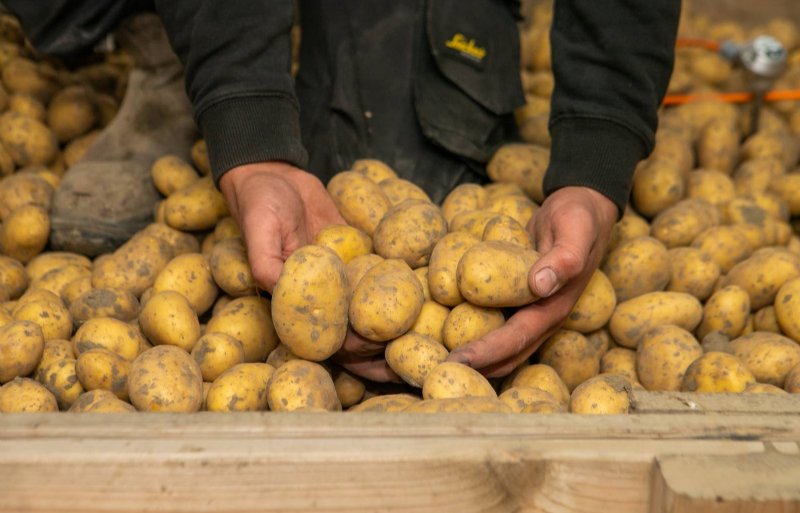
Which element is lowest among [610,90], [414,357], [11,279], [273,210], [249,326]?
[11,279]

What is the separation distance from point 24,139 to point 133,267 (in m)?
0.71

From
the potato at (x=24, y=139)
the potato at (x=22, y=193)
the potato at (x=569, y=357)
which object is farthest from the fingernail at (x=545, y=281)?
the potato at (x=24, y=139)

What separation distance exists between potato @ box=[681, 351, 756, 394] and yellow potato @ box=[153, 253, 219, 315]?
91 cm

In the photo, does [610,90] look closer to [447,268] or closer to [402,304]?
[447,268]

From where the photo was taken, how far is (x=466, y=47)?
2080mm

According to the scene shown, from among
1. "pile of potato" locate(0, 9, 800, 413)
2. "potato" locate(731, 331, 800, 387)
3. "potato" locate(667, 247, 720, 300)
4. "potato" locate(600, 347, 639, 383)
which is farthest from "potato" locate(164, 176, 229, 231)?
"potato" locate(731, 331, 800, 387)

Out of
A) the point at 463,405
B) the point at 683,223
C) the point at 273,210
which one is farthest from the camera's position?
the point at 683,223

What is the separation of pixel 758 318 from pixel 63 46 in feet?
5.80

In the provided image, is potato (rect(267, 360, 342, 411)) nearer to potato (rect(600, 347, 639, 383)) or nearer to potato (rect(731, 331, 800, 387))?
potato (rect(600, 347, 639, 383))

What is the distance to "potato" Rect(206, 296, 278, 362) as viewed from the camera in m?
1.55

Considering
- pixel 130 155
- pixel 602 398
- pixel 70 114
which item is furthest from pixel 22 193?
pixel 602 398

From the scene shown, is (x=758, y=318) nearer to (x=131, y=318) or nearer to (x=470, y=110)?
(x=470, y=110)

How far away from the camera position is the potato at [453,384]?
127 cm

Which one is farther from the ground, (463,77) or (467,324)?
(463,77)
